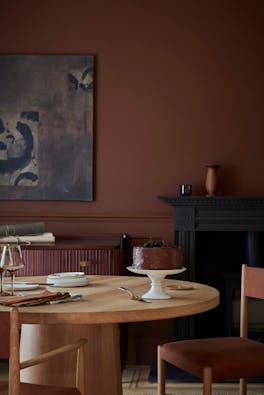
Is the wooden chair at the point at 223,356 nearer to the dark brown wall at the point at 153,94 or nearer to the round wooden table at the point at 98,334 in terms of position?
the round wooden table at the point at 98,334

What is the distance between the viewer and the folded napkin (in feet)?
8.68

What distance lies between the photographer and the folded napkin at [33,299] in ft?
8.68

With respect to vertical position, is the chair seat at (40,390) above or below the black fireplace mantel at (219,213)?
below

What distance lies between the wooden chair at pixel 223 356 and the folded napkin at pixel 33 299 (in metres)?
0.70

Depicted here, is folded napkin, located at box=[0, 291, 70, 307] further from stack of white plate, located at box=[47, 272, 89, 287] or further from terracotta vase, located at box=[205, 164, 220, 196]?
terracotta vase, located at box=[205, 164, 220, 196]

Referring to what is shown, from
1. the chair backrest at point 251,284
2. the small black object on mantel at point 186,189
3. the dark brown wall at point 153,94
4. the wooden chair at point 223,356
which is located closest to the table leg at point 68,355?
the wooden chair at point 223,356

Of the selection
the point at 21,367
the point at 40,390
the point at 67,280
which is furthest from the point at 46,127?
the point at 21,367

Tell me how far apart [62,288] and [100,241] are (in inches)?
71.5

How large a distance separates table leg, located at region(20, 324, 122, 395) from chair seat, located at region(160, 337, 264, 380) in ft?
1.01

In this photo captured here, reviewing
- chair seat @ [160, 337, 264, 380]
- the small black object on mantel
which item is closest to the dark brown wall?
the small black object on mantel

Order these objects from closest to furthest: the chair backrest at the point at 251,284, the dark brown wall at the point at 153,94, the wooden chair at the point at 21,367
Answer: the wooden chair at the point at 21,367, the chair backrest at the point at 251,284, the dark brown wall at the point at 153,94

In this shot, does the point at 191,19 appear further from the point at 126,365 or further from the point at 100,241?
the point at 126,365

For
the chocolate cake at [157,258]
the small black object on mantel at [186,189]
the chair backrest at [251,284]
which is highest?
the small black object on mantel at [186,189]

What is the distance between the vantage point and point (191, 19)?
520cm
